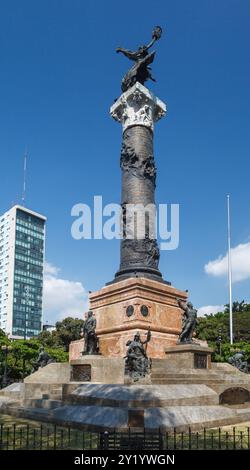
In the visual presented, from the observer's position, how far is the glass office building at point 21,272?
118 metres

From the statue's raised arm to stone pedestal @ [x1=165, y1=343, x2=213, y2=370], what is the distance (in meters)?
14.8

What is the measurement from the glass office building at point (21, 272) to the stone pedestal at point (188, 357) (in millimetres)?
99419

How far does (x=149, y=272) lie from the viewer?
71.3ft

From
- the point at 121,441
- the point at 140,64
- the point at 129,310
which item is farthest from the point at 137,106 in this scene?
the point at 121,441

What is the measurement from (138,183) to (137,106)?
4655mm

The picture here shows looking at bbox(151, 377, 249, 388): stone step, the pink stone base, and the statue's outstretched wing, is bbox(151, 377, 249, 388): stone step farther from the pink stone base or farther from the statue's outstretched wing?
the statue's outstretched wing

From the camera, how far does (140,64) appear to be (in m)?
25.5

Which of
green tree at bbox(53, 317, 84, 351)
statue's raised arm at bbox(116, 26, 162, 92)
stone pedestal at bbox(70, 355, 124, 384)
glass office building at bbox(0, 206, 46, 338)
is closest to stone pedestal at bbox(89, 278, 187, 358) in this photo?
stone pedestal at bbox(70, 355, 124, 384)

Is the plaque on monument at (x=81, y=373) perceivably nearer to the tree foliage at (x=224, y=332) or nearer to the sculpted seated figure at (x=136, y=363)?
the sculpted seated figure at (x=136, y=363)

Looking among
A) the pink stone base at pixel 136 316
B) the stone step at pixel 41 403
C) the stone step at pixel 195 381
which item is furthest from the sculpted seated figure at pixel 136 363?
the pink stone base at pixel 136 316

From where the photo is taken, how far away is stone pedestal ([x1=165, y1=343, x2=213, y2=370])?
1727 centimetres

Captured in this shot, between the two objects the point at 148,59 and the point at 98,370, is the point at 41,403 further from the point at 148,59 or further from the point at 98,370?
the point at 148,59

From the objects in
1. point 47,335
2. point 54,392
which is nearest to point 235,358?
point 54,392
